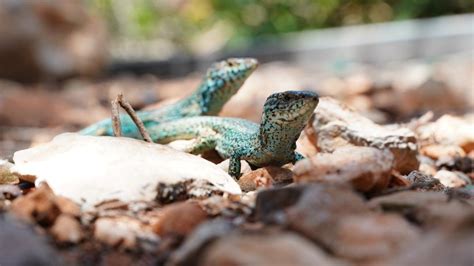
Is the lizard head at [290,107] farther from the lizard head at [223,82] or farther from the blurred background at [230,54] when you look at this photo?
the blurred background at [230,54]

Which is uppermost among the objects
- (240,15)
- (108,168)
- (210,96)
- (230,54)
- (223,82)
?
Answer: (108,168)

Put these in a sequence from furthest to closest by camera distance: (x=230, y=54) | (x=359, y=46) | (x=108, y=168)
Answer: (x=230, y=54) < (x=359, y=46) < (x=108, y=168)

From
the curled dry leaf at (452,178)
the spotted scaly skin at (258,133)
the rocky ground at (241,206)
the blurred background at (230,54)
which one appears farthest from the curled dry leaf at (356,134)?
the blurred background at (230,54)

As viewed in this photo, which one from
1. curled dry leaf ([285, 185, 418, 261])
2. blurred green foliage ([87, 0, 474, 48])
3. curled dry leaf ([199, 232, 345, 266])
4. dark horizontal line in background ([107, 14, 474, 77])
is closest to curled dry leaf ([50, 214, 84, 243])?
curled dry leaf ([199, 232, 345, 266])

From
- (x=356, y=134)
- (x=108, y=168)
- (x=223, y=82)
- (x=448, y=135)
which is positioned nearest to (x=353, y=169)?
(x=108, y=168)

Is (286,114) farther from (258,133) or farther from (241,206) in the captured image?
(241,206)

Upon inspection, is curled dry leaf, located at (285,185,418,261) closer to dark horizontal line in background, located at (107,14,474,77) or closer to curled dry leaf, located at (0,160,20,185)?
curled dry leaf, located at (0,160,20,185)

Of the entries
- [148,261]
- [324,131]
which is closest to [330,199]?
[148,261]
